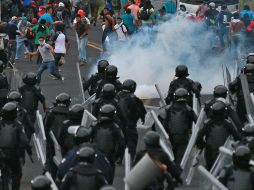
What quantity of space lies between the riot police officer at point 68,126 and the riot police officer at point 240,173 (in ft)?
11.5

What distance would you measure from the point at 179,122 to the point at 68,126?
2.17 metres

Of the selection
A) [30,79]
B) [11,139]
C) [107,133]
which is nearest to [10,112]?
[11,139]

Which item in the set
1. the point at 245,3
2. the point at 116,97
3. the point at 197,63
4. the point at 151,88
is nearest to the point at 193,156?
the point at 116,97

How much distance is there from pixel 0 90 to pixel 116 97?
10.5ft

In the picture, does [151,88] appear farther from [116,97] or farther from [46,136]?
[46,136]

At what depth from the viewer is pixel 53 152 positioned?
1540 centimetres

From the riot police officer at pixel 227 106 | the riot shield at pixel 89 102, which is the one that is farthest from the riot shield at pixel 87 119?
the riot shield at pixel 89 102

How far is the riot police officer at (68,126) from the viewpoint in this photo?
15039 millimetres

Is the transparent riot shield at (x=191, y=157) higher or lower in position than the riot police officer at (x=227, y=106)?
lower

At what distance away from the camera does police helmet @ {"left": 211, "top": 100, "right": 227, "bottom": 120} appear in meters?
15.2

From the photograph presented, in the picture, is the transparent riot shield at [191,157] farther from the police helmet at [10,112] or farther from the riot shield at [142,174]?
the riot shield at [142,174]

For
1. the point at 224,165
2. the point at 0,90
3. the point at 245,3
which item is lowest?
the point at 245,3

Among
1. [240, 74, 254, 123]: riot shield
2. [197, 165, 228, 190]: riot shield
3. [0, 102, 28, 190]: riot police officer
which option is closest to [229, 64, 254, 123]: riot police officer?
[240, 74, 254, 123]: riot shield

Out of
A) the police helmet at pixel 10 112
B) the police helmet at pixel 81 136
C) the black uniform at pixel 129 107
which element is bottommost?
the black uniform at pixel 129 107
